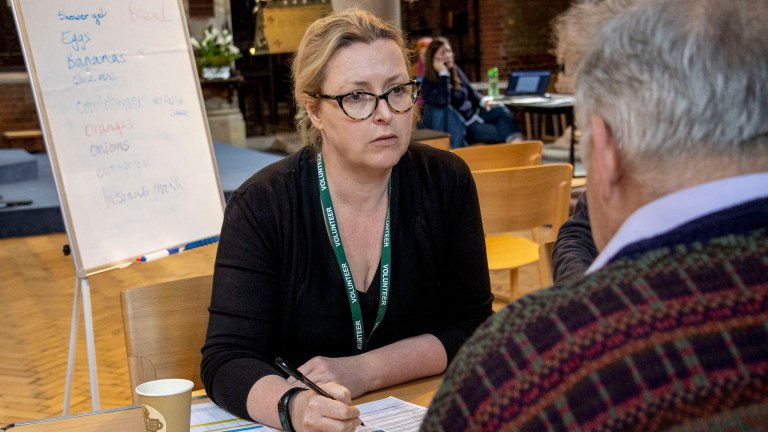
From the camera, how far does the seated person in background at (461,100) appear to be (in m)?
8.71

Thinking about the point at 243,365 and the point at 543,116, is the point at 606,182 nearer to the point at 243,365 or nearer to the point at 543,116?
the point at 243,365

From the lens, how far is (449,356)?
6.42 ft

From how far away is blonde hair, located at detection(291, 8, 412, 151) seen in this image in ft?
6.61

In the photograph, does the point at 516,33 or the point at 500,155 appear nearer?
the point at 500,155

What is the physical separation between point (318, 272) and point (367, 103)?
1.28 ft

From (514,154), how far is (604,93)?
4.03 meters

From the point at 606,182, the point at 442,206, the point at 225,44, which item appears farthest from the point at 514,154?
the point at 225,44

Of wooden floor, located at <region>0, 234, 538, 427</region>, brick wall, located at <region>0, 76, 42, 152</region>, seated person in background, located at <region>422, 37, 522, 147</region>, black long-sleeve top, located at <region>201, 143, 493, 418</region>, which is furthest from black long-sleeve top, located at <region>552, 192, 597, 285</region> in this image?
brick wall, located at <region>0, 76, 42, 152</region>

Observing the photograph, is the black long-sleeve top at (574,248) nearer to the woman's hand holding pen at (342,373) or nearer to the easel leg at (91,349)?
the woman's hand holding pen at (342,373)

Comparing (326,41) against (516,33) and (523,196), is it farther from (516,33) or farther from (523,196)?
(516,33)

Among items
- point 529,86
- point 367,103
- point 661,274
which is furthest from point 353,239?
point 529,86

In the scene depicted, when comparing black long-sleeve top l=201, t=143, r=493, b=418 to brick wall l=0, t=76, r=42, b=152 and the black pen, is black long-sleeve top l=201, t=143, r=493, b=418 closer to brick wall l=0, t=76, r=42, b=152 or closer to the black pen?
the black pen

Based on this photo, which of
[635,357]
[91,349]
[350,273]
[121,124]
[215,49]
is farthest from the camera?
[215,49]

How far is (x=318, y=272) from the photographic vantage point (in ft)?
6.55
